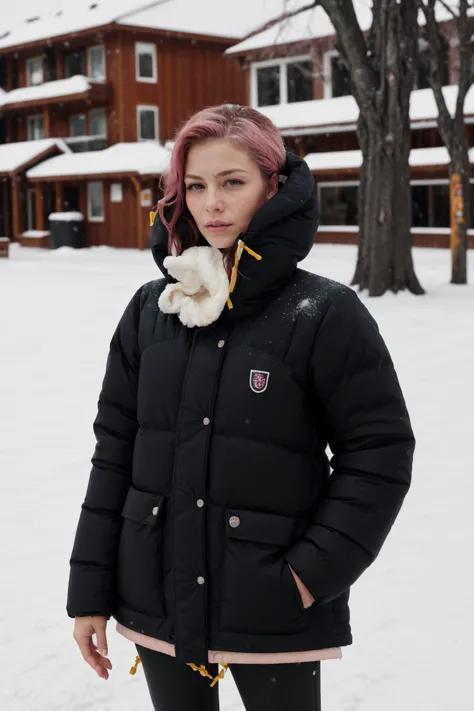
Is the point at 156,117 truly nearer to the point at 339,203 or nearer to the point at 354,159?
the point at 339,203

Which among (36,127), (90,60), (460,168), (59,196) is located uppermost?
(90,60)

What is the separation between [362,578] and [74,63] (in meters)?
35.0

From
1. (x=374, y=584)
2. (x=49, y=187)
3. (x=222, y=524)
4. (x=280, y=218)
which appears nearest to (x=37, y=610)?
(x=374, y=584)

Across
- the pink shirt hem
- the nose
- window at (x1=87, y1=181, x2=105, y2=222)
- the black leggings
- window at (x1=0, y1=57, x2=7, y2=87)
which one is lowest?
the black leggings

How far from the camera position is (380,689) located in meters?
3.38

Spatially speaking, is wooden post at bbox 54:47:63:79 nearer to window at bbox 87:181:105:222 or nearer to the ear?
window at bbox 87:181:105:222

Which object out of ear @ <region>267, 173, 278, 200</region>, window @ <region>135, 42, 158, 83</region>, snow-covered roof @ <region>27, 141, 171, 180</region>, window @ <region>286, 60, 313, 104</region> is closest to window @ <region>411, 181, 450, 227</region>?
window @ <region>286, 60, 313, 104</region>

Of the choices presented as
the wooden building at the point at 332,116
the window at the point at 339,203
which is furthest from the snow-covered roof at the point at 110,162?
the window at the point at 339,203

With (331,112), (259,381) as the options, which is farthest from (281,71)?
(259,381)

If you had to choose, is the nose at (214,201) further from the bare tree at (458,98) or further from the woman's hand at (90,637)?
the bare tree at (458,98)

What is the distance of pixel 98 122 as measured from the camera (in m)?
35.5

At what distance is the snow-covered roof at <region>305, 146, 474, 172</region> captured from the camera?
26.3m

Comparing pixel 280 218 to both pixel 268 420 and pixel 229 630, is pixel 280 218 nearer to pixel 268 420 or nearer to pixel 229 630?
pixel 268 420

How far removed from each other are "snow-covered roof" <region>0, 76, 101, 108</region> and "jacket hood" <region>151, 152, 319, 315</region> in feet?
109
